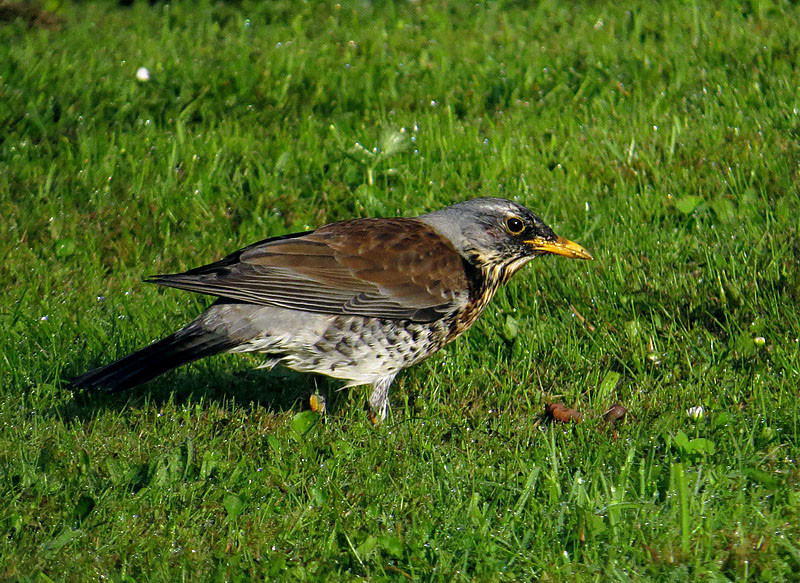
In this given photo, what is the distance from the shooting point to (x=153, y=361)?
4.74 meters

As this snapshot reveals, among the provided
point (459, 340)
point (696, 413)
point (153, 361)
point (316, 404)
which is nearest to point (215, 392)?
point (316, 404)

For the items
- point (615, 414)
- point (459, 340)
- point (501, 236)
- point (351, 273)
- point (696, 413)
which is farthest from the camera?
point (459, 340)

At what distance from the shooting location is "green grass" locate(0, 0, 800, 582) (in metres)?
3.99

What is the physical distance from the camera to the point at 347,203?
22.0ft

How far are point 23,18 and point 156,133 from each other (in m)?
3.49

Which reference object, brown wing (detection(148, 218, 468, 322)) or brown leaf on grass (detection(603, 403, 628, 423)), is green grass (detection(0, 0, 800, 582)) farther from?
brown wing (detection(148, 218, 468, 322))

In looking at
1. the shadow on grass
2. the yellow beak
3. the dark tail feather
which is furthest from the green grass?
the yellow beak

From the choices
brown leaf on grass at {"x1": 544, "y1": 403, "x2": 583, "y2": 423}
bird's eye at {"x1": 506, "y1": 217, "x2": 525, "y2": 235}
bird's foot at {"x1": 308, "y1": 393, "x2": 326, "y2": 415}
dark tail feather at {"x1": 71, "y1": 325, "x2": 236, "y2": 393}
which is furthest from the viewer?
bird's eye at {"x1": 506, "y1": 217, "x2": 525, "y2": 235}

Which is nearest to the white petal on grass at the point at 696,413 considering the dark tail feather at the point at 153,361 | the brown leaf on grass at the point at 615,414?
the brown leaf on grass at the point at 615,414

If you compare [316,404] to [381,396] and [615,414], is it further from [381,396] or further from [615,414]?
[615,414]

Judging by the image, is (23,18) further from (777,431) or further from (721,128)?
(777,431)

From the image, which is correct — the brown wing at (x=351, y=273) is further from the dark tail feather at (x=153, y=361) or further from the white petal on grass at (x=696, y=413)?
the white petal on grass at (x=696, y=413)

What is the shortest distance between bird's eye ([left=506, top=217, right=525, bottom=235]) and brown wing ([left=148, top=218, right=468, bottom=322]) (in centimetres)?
31

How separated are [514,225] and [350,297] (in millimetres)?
967
